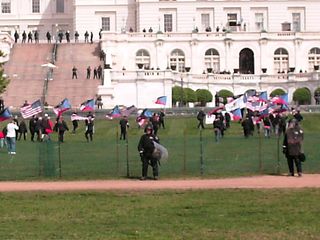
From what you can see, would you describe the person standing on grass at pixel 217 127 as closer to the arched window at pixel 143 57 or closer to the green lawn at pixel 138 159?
the green lawn at pixel 138 159

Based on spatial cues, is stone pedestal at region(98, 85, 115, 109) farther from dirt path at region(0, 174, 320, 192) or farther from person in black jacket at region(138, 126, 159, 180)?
dirt path at region(0, 174, 320, 192)

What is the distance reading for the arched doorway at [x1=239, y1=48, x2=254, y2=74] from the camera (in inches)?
3871

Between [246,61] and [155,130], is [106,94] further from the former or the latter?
[155,130]

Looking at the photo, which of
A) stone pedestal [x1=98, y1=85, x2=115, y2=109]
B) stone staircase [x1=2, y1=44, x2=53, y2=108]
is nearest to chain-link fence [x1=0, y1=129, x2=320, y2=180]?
stone staircase [x1=2, y1=44, x2=53, y2=108]

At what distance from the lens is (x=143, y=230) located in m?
21.4

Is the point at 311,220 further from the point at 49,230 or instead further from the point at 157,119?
the point at 157,119

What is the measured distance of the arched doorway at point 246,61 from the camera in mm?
98312

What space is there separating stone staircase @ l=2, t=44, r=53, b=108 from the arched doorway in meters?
19.5

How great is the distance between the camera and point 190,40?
318 ft

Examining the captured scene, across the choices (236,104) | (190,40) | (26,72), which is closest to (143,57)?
(190,40)

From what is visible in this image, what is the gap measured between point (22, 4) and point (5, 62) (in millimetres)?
34635

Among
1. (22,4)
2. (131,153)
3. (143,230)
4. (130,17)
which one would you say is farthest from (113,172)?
(22,4)

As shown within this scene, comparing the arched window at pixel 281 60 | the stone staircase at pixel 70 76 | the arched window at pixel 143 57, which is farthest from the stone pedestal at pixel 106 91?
the arched window at pixel 281 60

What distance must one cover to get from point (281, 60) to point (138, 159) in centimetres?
6116
